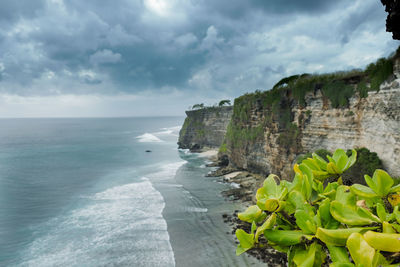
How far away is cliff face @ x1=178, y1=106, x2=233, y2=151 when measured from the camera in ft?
163

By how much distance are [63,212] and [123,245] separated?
31.5ft

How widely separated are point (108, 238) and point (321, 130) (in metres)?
18.1

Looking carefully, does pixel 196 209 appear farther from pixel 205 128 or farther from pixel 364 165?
pixel 205 128

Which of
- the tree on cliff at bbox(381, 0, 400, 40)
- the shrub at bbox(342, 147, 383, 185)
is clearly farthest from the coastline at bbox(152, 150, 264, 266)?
the tree on cliff at bbox(381, 0, 400, 40)

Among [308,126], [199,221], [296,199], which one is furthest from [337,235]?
[308,126]

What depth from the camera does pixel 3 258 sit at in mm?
14133

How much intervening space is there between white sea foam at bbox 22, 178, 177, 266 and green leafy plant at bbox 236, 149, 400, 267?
1265 cm

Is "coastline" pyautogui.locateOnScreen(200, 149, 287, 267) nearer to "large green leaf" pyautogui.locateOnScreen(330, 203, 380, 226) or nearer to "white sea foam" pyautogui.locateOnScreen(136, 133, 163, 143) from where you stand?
"large green leaf" pyautogui.locateOnScreen(330, 203, 380, 226)

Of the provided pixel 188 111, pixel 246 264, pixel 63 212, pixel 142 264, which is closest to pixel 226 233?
pixel 246 264

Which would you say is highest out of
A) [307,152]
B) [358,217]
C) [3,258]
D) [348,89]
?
[348,89]

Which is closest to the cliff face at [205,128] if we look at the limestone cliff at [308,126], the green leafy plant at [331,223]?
the limestone cliff at [308,126]

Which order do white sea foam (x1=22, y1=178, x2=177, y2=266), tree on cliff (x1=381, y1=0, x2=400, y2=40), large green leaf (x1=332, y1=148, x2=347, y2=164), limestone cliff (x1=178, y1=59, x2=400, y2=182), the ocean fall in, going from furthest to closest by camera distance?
limestone cliff (x1=178, y1=59, x2=400, y2=182)
the ocean
white sea foam (x1=22, y1=178, x2=177, y2=266)
tree on cliff (x1=381, y1=0, x2=400, y2=40)
large green leaf (x1=332, y1=148, x2=347, y2=164)

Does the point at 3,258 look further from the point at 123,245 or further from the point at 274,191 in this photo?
the point at 274,191

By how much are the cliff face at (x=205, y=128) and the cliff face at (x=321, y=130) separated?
18172 millimetres
